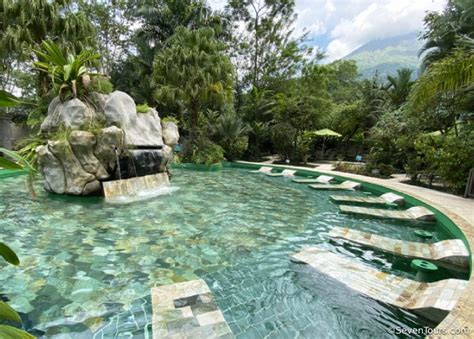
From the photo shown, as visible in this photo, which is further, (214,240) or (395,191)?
(395,191)

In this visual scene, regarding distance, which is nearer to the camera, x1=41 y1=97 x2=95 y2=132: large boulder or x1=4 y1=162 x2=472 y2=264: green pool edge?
x1=4 y1=162 x2=472 y2=264: green pool edge

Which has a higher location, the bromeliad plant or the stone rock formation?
the bromeliad plant

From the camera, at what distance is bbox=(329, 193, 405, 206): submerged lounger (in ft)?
24.8

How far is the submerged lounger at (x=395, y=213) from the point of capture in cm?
605

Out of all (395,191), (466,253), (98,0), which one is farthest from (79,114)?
(98,0)

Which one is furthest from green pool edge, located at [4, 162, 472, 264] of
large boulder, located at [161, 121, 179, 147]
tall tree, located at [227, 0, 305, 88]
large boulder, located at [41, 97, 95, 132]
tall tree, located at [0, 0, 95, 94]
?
tall tree, located at [227, 0, 305, 88]

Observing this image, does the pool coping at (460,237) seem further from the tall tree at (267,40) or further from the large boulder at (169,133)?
the tall tree at (267,40)

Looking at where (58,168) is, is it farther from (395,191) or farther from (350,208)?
(395,191)

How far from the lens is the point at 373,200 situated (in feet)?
25.7

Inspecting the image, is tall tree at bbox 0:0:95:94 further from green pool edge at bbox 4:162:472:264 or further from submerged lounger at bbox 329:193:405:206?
submerged lounger at bbox 329:193:405:206

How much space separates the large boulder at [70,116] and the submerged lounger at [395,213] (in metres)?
7.56

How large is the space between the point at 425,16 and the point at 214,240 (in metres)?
17.5

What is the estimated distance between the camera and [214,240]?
4.64m

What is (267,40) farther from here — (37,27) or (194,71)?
(37,27)
